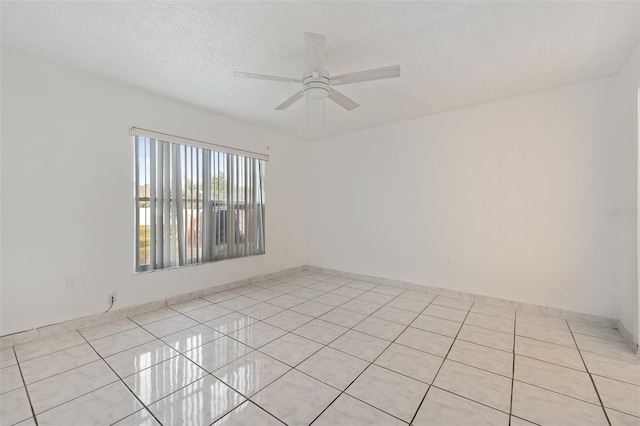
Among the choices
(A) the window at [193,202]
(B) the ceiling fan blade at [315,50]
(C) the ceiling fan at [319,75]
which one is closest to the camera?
(B) the ceiling fan blade at [315,50]

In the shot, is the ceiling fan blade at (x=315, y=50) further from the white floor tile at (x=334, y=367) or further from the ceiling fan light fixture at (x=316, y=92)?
the white floor tile at (x=334, y=367)

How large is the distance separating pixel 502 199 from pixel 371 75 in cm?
252

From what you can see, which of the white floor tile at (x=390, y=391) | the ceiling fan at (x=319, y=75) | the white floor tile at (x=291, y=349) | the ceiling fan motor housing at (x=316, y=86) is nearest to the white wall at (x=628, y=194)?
the white floor tile at (x=390, y=391)

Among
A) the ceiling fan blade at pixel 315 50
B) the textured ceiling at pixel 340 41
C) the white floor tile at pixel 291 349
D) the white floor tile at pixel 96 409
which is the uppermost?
the textured ceiling at pixel 340 41

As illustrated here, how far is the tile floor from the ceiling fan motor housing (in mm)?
2252

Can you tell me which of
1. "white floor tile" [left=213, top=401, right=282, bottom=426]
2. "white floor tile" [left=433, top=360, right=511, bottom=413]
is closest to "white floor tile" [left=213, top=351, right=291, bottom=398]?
"white floor tile" [left=213, top=401, right=282, bottom=426]

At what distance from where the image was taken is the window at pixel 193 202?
10.8 ft

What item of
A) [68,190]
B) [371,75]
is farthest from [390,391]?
[68,190]

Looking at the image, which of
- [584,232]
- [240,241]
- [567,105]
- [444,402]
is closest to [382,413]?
[444,402]

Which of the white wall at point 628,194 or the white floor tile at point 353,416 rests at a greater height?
the white wall at point 628,194

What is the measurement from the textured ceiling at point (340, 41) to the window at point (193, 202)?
85cm

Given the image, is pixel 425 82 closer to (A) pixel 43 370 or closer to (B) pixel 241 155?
(B) pixel 241 155

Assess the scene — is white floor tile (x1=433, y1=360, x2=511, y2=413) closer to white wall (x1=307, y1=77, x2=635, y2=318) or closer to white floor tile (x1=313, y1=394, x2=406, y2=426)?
white floor tile (x1=313, y1=394, x2=406, y2=426)

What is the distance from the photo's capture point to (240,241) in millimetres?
4426
